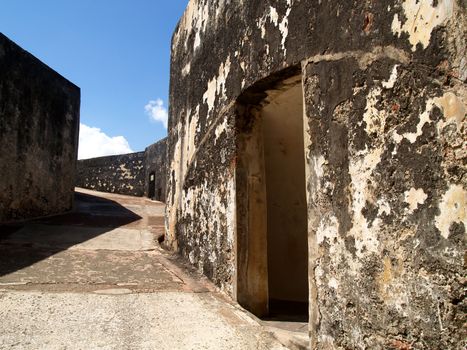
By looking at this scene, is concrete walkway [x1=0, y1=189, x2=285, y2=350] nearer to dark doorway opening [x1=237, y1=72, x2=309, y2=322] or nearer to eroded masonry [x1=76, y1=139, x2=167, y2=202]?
dark doorway opening [x1=237, y1=72, x2=309, y2=322]

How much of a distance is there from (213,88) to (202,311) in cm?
195

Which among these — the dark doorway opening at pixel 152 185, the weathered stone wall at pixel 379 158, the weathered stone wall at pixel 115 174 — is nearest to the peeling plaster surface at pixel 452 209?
the weathered stone wall at pixel 379 158

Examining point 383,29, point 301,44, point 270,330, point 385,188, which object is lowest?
point 270,330

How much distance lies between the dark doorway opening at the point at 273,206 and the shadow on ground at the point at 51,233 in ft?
6.28

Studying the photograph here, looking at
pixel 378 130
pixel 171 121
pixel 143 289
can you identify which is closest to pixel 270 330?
pixel 143 289

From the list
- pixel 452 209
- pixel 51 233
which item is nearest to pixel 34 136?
pixel 51 233

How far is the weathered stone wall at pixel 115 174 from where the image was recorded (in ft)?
48.1

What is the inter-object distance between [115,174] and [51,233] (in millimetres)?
10575

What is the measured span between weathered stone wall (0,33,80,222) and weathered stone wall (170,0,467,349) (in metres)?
4.06

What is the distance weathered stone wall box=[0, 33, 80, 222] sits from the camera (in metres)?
5.47

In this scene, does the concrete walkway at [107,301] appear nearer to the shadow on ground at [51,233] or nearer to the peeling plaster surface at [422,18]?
the shadow on ground at [51,233]

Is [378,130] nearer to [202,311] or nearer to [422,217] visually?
[422,217]

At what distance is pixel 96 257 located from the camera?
3947 millimetres

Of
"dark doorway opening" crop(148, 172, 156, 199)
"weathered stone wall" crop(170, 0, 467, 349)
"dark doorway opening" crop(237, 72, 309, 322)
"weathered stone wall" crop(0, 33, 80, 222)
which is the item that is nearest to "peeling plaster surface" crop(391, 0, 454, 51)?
"weathered stone wall" crop(170, 0, 467, 349)
